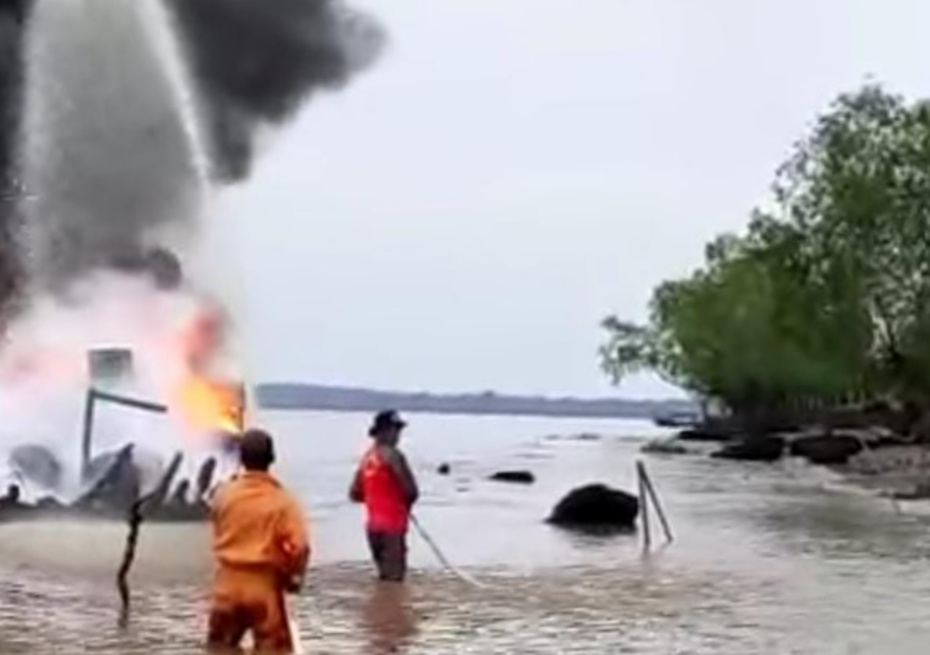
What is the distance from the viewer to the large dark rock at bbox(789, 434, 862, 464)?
65.8 meters

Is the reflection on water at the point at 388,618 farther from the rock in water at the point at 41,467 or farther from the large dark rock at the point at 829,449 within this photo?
the large dark rock at the point at 829,449

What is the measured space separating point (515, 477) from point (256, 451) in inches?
1699

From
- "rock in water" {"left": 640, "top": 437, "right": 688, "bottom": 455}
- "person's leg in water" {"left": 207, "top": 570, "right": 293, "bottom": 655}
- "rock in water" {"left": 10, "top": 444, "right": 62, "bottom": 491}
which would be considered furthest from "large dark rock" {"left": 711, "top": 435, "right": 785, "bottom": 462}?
"person's leg in water" {"left": 207, "top": 570, "right": 293, "bottom": 655}

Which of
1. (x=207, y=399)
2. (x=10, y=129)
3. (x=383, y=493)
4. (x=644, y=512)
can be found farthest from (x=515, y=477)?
(x=383, y=493)

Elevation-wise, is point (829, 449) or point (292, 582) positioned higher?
point (829, 449)

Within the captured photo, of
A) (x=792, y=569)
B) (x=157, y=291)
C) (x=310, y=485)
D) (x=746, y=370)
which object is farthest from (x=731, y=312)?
(x=792, y=569)

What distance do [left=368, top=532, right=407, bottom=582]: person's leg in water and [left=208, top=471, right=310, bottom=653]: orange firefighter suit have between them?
7874 mm

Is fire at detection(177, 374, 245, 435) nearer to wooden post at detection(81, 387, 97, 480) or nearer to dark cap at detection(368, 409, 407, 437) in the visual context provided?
wooden post at detection(81, 387, 97, 480)

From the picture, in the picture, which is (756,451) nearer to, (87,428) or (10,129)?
(10,129)

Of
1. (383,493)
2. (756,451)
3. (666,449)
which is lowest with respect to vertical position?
(383,493)

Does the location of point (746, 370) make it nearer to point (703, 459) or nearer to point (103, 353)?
point (703, 459)

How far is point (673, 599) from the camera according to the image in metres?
18.6

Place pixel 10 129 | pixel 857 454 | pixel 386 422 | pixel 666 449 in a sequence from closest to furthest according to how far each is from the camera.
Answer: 1. pixel 386 422
2. pixel 10 129
3. pixel 857 454
4. pixel 666 449

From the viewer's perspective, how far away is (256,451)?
1038cm
